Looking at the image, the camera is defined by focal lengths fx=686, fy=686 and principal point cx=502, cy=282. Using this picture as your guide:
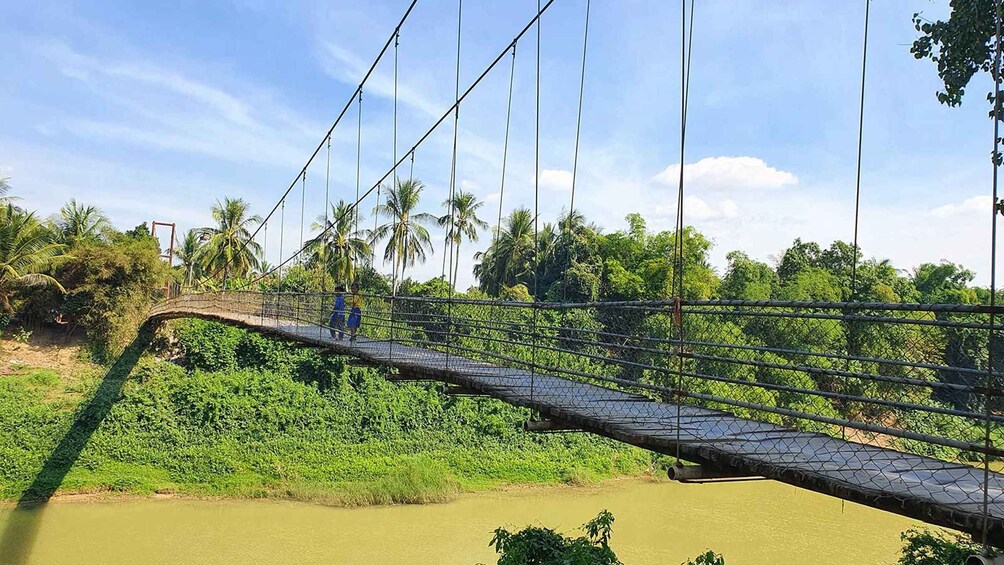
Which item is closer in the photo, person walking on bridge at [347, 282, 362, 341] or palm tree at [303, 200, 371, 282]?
person walking on bridge at [347, 282, 362, 341]

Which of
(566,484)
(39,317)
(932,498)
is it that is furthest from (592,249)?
(932,498)

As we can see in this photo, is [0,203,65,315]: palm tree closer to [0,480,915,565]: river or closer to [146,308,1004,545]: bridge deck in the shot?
[0,480,915,565]: river

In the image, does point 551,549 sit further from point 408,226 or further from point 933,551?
point 408,226

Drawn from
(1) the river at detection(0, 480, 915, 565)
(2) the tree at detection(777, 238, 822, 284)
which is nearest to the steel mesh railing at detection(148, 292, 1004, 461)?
(1) the river at detection(0, 480, 915, 565)

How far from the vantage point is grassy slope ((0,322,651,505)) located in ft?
28.1

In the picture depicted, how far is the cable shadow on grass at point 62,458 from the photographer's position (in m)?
6.93

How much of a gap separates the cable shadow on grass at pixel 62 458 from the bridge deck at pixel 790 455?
6331 millimetres

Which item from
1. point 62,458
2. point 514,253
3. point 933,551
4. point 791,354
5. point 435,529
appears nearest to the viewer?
point 791,354

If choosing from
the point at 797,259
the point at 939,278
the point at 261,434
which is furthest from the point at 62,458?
the point at 939,278

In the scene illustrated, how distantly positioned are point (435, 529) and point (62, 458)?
472cm

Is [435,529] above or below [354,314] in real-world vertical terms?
below

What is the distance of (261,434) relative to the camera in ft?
30.5

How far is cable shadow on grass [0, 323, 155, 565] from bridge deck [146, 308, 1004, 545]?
6.33 meters

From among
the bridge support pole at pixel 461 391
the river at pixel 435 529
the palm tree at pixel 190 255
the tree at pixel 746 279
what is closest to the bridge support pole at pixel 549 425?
the bridge support pole at pixel 461 391
